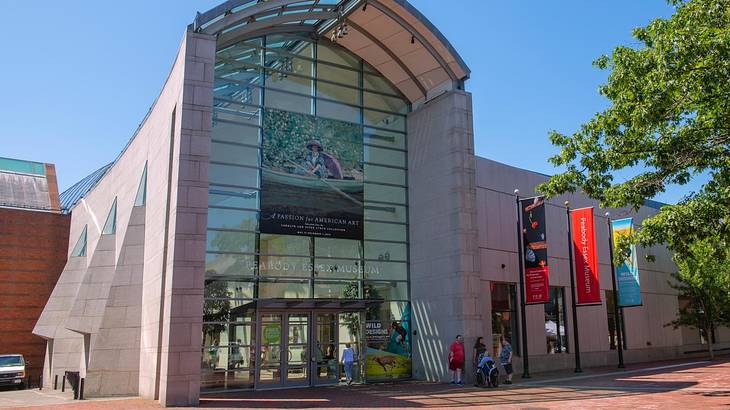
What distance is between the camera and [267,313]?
19.2 m

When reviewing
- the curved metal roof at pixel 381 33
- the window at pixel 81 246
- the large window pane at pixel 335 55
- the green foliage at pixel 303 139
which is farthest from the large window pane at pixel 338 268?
the window at pixel 81 246

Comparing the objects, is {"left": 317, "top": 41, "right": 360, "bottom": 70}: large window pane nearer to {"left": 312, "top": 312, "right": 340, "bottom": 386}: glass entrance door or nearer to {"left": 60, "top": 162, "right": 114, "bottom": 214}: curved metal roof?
{"left": 312, "top": 312, "right": 340, "bottom": 386}: glass entrance door

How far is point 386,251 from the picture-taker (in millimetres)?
Result: 22984

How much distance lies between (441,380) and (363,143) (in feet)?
29.8

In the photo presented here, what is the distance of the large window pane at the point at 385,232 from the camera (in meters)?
22.8

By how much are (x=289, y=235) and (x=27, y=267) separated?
64.0 feet

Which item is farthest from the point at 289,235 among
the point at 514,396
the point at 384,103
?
the point at 514,396

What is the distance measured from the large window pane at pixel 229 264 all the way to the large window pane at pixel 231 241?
0.20 m

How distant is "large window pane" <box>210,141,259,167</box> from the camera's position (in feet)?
66.5

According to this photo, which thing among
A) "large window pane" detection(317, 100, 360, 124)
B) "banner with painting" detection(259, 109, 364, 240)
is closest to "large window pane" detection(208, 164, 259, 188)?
"banner with painting" detection(259, 109, 364, 240)

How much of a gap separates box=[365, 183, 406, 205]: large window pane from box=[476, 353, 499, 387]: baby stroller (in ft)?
23.6

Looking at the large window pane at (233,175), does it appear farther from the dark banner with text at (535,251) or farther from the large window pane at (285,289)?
the dark banner with text at (535,251)

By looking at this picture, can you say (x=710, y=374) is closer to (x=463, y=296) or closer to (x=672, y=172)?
(x=463, y=296)

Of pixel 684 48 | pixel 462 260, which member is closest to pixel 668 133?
pixel 684 48
